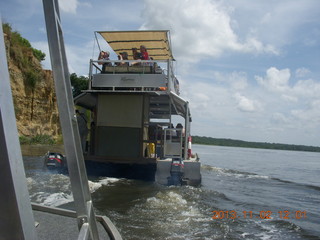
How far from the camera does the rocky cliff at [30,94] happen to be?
26859 millimetres

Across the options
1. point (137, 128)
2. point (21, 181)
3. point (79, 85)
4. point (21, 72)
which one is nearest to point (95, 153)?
point (137, 128)

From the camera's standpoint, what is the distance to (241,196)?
1177 cm

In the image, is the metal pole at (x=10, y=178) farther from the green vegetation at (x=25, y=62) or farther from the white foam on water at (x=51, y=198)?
the green vegetation at (x=25, y=62)

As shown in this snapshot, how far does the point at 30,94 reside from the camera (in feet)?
95.0

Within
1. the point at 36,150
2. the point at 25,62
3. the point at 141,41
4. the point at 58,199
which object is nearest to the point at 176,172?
the point at 58,199

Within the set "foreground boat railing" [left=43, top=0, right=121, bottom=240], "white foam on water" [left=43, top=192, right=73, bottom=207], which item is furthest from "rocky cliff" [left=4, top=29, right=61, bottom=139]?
"foreground boat railing" [left=43, top=0, right=121, bottom=240]

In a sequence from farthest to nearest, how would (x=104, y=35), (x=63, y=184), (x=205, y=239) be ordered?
1. (x=104, y=35)
2. (x=63, y=184)
3. (x=205, y=239)

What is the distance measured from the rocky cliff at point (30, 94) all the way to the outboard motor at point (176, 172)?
1861cm

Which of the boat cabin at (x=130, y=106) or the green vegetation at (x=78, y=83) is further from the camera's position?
the green vegetation at (x=78, y=83)

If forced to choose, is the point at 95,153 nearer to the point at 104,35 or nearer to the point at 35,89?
the point at 104,35

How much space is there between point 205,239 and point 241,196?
6124 mm

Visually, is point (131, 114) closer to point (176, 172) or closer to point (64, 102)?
point (176, 172)

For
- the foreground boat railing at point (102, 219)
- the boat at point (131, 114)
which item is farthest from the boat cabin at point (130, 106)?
the foreground boat railing at point (102, 219)

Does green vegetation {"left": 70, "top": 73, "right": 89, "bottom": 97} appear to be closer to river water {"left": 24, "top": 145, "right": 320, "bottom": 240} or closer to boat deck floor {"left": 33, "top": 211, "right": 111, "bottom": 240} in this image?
river water {"left": 24, "top": 145, "right": 320, "bottom": 240}
